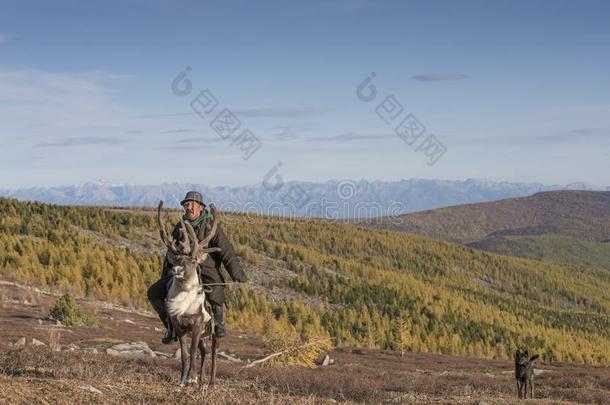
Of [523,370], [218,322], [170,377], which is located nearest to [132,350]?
[170,377]

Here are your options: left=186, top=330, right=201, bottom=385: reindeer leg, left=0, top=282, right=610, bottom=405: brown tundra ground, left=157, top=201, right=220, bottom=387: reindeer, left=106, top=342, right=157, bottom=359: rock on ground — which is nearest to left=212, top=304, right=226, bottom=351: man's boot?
left=157, top=201, right=220, bottom=387: reindeer

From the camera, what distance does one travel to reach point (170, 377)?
1514 centimetres

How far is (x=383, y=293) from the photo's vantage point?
63.8 m

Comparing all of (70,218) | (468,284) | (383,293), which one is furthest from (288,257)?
(468,284)

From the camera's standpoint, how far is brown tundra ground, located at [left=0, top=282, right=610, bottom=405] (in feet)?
32.6

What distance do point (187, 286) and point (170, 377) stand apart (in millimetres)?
5274

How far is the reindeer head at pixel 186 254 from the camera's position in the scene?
1056 cm

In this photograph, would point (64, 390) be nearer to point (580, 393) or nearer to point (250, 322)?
point (580, 393)

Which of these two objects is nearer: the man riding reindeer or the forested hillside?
the man riding reindeer

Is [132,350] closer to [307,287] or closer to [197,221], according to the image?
[197,221]

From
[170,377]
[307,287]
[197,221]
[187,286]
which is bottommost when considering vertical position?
[170,377]

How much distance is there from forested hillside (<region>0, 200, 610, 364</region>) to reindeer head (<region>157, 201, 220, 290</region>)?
29376 mm

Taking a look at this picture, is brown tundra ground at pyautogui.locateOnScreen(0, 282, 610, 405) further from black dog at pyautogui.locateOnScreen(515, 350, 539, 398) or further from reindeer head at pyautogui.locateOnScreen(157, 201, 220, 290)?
reindeer head at pyautogui.locateOnScreen(157, 201, 220, 290)

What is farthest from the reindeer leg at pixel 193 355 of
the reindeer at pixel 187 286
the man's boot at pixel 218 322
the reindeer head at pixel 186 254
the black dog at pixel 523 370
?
the black dog at pixel 523 370
